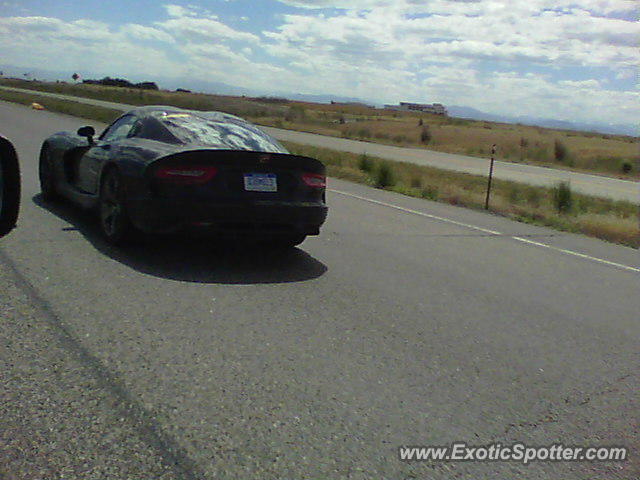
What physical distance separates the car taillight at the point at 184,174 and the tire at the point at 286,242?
1297mm

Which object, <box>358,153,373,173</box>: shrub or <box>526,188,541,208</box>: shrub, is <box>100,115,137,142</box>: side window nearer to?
<box>526,188,541,208</box>: shrub

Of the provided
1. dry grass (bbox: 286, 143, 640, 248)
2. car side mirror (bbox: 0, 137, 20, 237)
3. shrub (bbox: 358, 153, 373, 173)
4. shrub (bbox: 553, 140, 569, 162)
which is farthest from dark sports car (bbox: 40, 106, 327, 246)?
shrub (bbox: 553, 140, 569, 162)

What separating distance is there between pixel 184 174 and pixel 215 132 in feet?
3.28

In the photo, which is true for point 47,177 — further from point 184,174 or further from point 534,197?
point 534,197

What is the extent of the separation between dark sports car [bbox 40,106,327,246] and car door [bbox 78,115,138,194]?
0.02 metres

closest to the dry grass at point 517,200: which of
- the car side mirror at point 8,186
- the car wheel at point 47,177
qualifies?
the car wheel at point 47,177

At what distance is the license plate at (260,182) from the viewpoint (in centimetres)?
620

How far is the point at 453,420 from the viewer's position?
3.46m

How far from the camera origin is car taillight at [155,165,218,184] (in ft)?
19.6

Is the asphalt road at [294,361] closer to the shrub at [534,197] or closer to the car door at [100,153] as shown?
the car door at [100,153]

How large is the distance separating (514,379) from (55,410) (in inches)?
106

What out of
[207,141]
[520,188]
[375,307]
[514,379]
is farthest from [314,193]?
[520,188]

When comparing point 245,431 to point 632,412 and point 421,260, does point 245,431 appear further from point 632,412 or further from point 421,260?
point 421,260

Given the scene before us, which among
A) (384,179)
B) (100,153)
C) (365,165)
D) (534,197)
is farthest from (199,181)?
(365,165)
